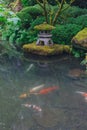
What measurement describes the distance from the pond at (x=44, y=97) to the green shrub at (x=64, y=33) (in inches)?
71.5

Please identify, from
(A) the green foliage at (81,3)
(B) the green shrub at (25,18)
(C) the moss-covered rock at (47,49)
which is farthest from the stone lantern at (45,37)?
(A) the green foliage at (81,3)

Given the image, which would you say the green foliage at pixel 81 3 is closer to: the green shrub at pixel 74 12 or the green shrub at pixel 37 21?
the green shrub at pixel 74 12

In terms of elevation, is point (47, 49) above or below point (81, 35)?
below

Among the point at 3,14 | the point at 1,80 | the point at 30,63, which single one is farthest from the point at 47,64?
the point at 3,14

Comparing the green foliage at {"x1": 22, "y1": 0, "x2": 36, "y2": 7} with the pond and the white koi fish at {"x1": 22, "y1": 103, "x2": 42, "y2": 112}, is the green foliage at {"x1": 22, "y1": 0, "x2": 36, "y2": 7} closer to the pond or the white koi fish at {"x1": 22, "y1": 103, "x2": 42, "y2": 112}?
the pond

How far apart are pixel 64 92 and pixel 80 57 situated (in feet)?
13.6

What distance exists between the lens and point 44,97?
25.5ft

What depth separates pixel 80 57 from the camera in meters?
12.0

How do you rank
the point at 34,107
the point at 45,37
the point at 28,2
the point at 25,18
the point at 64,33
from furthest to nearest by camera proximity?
the point at 28,2 → the point at 25,18 → the point at 64,33 → the point at 45,37 → the point at 34,107

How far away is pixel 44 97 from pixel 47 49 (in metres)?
4.60

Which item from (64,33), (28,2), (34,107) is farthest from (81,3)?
(34,107)

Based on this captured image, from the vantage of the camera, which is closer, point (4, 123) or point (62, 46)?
point (4, 123)

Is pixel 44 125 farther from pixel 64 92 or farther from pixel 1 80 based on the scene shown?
pixel 1 80

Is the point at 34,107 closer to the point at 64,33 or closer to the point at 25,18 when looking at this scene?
the point at 64,33
